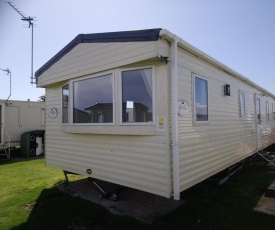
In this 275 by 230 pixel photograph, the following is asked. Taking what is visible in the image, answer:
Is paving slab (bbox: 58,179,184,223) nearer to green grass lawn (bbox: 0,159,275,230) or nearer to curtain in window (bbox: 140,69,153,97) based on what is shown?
green grass lawn (bbox: 0,159,275,230)

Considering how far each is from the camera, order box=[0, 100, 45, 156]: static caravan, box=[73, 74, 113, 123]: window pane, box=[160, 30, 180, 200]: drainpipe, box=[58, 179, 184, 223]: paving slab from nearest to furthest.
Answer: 1. box=[160, 30, 180, 200]: drainpipe
2. box=[58, 179, 184, 223]: paving slab
3. box=[73, 74, 113, 123]: window pane
4. box=[0, 100, 45, 156]: static caravan

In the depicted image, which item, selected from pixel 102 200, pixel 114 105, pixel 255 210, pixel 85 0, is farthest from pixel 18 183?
pixel 255 210

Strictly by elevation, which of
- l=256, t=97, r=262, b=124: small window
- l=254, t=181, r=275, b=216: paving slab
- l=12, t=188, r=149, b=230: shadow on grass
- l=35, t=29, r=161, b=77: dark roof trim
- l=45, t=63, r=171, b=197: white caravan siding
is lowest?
l=12, t=188, r=149, b=230: shadow on grass

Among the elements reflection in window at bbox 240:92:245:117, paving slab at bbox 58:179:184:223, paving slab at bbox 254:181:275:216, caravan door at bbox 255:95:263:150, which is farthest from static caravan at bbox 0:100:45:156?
caravan door at bbox 255:95:263:150

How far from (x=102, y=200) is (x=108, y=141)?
136 centimetres

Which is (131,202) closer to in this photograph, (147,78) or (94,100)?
(94,100)

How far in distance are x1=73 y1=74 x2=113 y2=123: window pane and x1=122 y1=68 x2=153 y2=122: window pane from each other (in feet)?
1.26

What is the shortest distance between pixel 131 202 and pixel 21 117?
9.95 meters

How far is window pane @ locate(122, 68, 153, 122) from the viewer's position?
4.15 metres

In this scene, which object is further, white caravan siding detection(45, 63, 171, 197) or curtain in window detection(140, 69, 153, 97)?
curtain in window detection(140, 69, 153, 97)

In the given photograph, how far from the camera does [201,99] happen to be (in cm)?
504

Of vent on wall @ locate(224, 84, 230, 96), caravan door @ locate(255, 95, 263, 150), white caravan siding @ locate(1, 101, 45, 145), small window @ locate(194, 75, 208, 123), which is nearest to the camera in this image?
small window @ locate(194, 75, 208, 123)

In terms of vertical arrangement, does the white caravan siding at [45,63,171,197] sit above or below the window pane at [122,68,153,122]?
below

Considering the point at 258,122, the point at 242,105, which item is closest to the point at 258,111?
the point at 258,122
